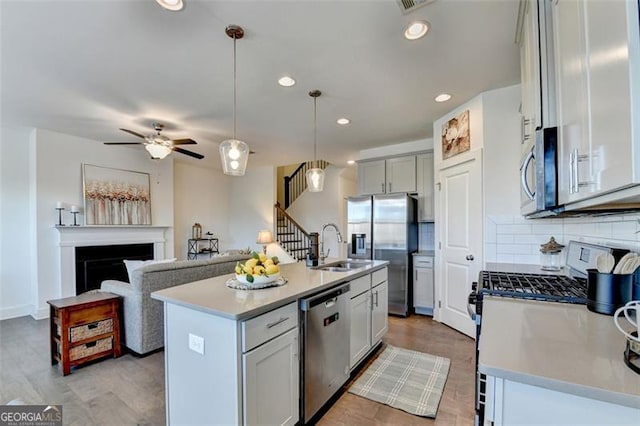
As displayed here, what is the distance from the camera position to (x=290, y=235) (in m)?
7.62

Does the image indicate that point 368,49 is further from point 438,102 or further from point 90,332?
point 90,332

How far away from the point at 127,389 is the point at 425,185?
172 inches

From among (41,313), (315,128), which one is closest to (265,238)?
(315,128)

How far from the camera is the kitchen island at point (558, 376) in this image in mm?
710

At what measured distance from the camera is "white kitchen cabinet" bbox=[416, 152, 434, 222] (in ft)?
15.0

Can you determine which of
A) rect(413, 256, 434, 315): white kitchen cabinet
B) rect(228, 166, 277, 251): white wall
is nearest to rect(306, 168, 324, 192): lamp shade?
rect(413, 256, 434, 315): white kitchen cabinet

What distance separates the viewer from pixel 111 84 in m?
2.88

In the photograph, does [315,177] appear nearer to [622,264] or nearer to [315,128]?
[315,128]

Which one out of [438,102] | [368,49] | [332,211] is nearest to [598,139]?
[368,49]

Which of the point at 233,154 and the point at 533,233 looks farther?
the point at 533,233

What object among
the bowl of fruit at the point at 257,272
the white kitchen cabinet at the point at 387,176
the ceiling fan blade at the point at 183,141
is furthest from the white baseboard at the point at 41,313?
the white kitchen cabinet at the point at 387,176

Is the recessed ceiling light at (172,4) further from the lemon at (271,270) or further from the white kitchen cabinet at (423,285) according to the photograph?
the white kitchen cabinet at (423,285)

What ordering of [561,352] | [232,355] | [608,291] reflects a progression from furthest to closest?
[232,355], [608,291], [561,352]

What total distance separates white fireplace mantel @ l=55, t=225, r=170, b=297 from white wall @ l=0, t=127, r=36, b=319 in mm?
431
